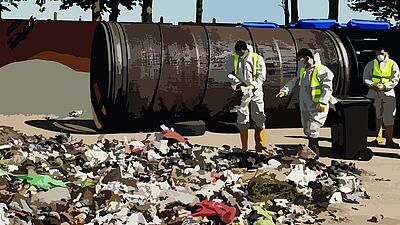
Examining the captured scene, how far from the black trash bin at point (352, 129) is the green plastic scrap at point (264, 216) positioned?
4.65 metres

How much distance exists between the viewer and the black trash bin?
11953 mm

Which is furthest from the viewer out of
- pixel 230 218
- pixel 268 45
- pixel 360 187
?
pixel 268 45

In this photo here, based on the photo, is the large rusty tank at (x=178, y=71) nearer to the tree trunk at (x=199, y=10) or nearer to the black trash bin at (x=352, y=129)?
the black trash bin at (x=352, y=129)

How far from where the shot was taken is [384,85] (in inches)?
523

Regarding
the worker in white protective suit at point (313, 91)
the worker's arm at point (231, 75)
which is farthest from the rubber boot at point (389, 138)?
the worker's arm at point (231, 75)

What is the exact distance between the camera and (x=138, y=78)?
14898 millimetres

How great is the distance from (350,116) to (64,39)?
9.56 metres

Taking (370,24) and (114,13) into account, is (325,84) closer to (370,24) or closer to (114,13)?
(370,24)

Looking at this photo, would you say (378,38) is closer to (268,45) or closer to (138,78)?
(268,45)

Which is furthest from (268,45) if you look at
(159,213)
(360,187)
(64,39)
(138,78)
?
(159,213)

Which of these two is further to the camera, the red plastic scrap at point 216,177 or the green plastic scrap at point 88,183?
the red plastic scrap at point 216,177

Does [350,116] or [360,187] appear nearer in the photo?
[360,187]

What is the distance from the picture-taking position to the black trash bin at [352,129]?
11953 millimetres

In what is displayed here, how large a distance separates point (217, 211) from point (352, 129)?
5592mm
